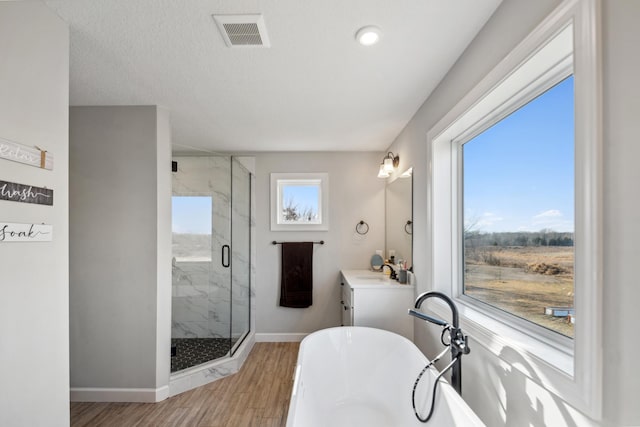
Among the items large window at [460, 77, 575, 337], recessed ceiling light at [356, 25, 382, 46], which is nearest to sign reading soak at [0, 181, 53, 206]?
recessed ceiling light at [356, 25, 382, 46]

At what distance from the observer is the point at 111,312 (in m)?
2.40

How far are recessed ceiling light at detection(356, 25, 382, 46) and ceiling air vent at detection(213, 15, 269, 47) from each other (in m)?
0.47

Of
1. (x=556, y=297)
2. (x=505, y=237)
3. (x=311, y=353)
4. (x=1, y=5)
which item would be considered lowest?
(x=311, y=353)

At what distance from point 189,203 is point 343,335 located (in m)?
2.10

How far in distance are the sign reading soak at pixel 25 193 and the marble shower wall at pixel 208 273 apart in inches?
72.9

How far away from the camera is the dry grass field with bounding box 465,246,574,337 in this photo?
3.95 ft

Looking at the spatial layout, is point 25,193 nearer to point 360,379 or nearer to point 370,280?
point 360,379

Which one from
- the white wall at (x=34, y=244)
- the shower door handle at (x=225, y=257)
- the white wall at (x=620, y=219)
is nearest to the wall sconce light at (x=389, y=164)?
the shower door handle at (x=225, y=257)

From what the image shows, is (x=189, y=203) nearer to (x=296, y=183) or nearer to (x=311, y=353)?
(x=296, y=183)

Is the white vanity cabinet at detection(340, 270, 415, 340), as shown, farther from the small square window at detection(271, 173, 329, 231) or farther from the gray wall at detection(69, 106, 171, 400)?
the gray wall at detection(69, 106, 171, 400)

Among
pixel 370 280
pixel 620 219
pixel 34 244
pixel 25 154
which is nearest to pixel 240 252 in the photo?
pixel 370 280

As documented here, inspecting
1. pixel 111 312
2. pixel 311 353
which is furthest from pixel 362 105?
pixel 111 312

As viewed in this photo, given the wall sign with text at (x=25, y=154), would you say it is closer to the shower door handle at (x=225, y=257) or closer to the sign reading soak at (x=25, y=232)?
the sign reading soak at (x=25, y=232)

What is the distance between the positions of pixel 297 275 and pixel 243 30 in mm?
2800
